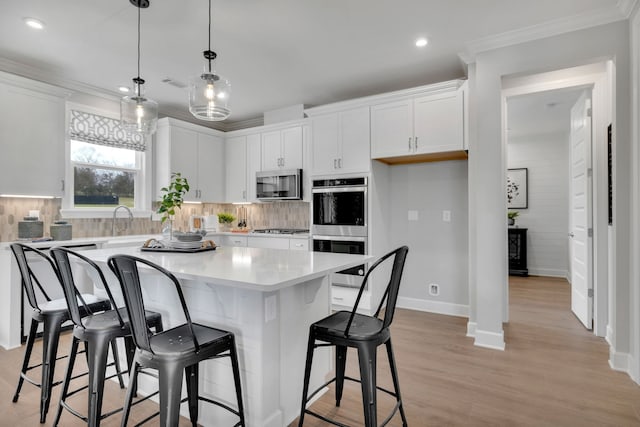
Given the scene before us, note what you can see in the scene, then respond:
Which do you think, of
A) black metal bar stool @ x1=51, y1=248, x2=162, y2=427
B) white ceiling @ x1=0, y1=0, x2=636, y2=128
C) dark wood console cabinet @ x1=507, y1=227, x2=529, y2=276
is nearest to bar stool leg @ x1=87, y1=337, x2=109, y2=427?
black metal bar stool @ x1=51, y1=248, x2=162, y2=427

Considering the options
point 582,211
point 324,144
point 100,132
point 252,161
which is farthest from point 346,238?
point 100,132

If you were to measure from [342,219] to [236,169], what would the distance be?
2141 mm

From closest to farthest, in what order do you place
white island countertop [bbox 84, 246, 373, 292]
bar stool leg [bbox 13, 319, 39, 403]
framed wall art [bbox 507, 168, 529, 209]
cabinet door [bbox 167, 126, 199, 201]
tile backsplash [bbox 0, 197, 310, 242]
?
1. white island countertop [bbox 84, 246, 373, 292]
2. bar stool leg [bbox 13, 319, 39, 403]
3. tile backsplash [bbox 0, 197, 310, 242]
4. cabinet door [bbox 167, 126, 199, 201]
5. framed wall art [bbox 507, 168, 529, 209]

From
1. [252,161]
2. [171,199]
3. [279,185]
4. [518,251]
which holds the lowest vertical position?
[518,251]

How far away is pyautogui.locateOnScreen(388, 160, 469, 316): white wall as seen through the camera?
4113 millimetres

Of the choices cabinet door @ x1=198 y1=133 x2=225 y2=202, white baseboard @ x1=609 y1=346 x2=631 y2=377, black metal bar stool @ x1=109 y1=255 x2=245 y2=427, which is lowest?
white baseboard @ x1=609 y1=346 x2=631 y2=377

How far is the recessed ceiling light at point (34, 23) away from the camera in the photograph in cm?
286

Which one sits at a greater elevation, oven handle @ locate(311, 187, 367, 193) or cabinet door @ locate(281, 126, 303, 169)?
cabinet door @ locate(281, 126, 303, 169)

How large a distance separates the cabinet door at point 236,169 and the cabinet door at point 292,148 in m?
0.74

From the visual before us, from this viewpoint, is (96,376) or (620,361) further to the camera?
(620,361)

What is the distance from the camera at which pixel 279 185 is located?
4.93 meters

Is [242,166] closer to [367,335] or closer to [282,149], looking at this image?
[282,149]

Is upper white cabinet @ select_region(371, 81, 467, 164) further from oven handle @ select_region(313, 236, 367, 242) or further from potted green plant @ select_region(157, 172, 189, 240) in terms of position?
potted green plant @ select_region(157, 172, 189, 240)

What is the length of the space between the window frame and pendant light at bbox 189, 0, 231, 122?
264 cm
